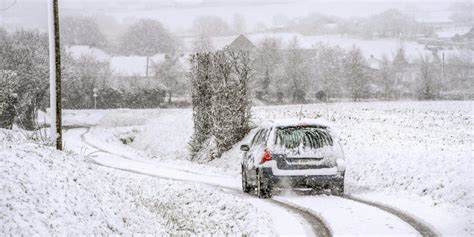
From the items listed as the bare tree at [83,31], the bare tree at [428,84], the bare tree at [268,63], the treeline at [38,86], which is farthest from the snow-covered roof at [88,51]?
the bare tree at [428,84]

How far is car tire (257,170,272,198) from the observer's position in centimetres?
1453

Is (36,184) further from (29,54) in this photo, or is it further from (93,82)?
(93,82)

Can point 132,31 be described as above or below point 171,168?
above

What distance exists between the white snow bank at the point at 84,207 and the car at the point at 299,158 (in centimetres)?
127

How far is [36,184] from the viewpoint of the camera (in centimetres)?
938

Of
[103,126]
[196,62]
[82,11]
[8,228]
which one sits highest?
[82,11]

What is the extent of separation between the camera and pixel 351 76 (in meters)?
96.1

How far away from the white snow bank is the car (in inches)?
50.1

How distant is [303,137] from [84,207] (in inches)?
260

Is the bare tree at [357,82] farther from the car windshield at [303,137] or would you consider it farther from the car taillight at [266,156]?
the car taillight at [266,156]

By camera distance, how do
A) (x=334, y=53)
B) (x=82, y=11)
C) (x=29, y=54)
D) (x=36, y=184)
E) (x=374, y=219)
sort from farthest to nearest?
(x=82, y=11) < (x=334, y=53) < (x=29, y=54) < (x=374, y=219) < (x=36, y=184)

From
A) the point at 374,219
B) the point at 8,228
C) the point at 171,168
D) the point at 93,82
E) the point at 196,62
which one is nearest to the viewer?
the point at 8,228

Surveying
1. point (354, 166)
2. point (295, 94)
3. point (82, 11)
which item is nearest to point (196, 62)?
point (354, 166)

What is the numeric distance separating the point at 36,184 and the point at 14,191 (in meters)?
0.71
